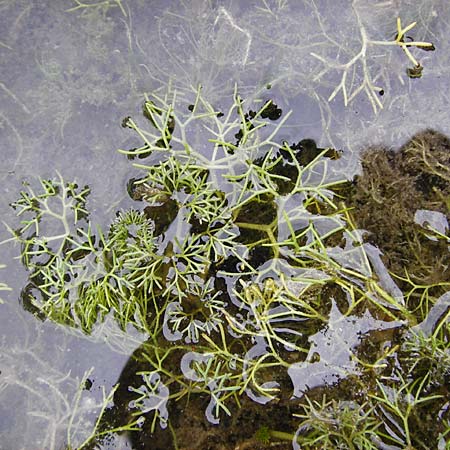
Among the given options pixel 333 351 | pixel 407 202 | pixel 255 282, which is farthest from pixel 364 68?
pixel 333 351

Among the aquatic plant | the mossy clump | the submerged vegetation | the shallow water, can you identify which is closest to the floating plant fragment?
the submerged vegetation

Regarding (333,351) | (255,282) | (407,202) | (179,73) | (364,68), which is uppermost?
(364,68)

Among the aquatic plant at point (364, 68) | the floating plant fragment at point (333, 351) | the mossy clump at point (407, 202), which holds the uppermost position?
the aquatic plant at point (364, 68)

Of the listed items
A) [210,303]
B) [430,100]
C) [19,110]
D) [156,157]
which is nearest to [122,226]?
[156,157]

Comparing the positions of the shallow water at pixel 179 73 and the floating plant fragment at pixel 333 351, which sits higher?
the shallow water at pixel 179 73

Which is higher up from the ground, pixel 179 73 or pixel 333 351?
pixel 179 73

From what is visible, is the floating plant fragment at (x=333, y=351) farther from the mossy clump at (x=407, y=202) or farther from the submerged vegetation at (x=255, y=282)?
the mossy clump at (x=407, y=202)

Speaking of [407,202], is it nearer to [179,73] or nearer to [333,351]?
[333,351]

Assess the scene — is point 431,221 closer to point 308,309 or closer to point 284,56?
point 308,309

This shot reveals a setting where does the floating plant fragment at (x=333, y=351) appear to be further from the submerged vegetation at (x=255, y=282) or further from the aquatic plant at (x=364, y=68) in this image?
the aquatic plant at (x=364, y=68)

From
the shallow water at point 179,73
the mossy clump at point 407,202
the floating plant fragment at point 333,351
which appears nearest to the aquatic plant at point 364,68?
the shallow water at point 179,73
